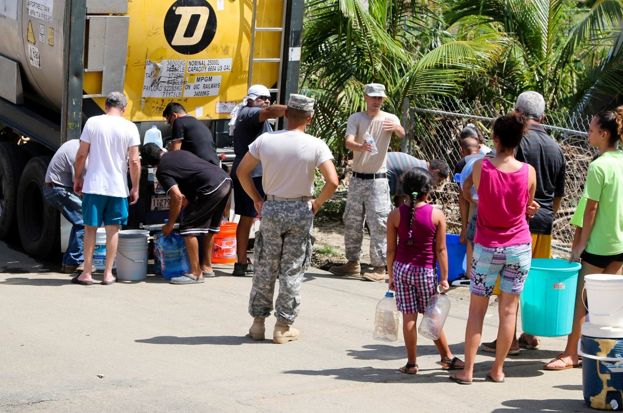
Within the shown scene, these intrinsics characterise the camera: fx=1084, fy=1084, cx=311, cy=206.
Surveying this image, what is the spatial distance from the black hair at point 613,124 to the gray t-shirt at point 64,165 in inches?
192

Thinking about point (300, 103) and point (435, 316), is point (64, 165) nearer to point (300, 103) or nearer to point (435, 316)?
point (300, 103)

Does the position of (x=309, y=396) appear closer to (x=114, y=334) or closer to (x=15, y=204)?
(x=114, y=334)

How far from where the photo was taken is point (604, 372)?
20.7 feet

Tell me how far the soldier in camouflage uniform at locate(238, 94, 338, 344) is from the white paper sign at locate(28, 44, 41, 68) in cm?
371

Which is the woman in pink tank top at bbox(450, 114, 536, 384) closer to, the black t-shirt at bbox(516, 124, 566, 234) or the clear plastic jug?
the clear plastic jug

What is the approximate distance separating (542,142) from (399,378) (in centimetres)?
195

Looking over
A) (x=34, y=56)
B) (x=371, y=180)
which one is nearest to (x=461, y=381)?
(x=371, y=180)

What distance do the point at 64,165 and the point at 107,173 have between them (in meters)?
0.54

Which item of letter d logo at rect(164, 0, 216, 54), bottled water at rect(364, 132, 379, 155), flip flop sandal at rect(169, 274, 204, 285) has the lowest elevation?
flip flop sandal at rect(169, 274, 204, 285)

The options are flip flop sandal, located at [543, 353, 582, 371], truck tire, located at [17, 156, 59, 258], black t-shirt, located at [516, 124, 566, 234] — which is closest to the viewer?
flip flop sandal, located at [543, 353, 582, 371]

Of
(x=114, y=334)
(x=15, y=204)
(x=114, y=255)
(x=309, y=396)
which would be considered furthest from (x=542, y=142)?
(x=15, y=204)

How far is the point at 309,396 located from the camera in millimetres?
6543

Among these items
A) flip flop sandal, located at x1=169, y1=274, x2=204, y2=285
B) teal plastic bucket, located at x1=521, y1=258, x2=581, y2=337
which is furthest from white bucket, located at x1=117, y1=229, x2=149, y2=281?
teal plastic bucket, located at x1=521, y1=258, x2=581, y2=337

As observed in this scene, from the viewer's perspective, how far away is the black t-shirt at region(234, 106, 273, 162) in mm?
10000
